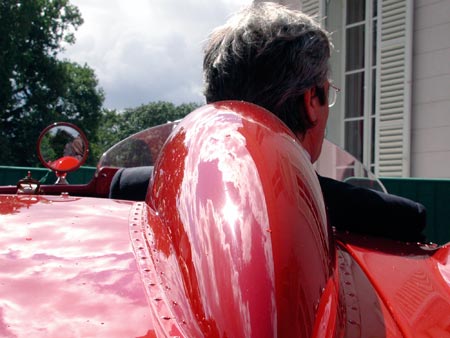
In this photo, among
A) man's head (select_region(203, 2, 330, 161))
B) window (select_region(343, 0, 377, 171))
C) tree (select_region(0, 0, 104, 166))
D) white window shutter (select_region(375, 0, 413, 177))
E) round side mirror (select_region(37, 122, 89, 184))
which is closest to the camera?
man's head (select_region(203, 2, 330, 161))

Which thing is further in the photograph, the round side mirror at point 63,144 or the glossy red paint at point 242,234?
the round side mirror at point 63,144

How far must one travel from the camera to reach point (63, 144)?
98.8 inches

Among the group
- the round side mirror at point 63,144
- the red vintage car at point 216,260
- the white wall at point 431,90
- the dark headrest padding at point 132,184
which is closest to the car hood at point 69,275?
the red vintage car at point 216,260

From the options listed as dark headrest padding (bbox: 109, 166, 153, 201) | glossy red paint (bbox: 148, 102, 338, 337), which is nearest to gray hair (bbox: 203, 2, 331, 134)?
dark headrest padding (bbox: 109, 166, 153, 201)

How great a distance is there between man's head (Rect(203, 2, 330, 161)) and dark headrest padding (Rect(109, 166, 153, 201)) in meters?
0.31

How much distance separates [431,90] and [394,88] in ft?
1.76

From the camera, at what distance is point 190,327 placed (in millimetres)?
779

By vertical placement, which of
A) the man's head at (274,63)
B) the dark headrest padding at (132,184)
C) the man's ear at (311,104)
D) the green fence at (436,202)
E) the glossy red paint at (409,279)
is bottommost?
the green fence at (436,202)

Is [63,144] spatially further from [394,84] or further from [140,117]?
[140,117]

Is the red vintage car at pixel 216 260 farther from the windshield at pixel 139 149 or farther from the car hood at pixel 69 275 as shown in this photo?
the windshield at pixel 139 149

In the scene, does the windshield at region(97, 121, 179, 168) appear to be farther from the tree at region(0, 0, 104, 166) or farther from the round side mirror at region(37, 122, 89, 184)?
the tree at region(0, 0, 104, 166)

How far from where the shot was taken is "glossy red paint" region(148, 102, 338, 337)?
0.76 metres

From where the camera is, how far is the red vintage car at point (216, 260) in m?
0.77

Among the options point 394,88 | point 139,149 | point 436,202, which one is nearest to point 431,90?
point 394,88
